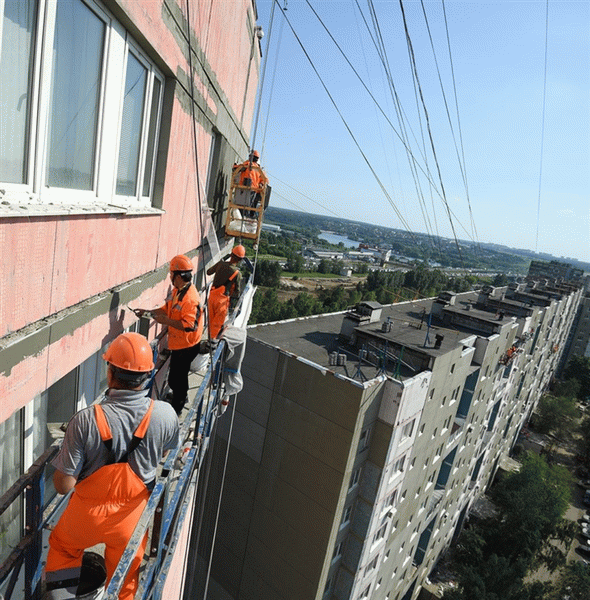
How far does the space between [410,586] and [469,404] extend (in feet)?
44.9

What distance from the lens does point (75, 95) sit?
11.3 feet

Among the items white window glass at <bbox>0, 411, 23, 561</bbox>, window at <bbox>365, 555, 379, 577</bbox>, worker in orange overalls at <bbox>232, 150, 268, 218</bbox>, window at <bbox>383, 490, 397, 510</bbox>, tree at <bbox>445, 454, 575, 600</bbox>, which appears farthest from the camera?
tree at <bbox>445, 454, 575, 600</bbox>

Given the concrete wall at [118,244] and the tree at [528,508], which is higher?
the concrete wall at [118,244]

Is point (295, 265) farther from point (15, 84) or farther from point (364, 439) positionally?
point (15, 84)

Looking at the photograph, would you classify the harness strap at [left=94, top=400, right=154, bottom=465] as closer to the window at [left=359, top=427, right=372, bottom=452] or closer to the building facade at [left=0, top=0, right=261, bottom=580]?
A: the building facade at [left=0, top=0, right=261, bottom=580]

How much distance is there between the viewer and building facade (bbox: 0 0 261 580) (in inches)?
110

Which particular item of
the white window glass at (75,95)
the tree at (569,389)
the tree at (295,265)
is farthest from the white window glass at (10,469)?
the tree at (295,265)

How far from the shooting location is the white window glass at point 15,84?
2.52 m

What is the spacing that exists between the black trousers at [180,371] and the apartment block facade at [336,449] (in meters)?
8.86

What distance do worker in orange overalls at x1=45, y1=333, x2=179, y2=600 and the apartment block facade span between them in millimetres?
11257

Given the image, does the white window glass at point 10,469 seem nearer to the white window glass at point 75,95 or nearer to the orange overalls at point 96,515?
the orange overalls at point 96,515

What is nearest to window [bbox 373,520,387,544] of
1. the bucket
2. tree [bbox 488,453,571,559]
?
the bucket

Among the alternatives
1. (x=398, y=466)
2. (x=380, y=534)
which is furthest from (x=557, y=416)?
(x=398, y=466)

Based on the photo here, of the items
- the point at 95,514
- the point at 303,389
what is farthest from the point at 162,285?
the point at 303,389
